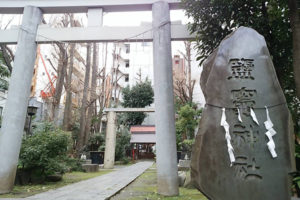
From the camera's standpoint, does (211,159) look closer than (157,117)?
Yes

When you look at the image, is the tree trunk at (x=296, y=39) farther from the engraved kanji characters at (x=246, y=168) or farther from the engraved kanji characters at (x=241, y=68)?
the engraved kanji characters at (x=246, y=168)

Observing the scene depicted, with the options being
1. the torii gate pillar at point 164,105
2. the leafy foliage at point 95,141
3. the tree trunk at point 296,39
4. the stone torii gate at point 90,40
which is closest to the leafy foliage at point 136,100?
the leafy foliage at point 95,141

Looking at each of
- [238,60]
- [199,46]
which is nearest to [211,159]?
[238,60]

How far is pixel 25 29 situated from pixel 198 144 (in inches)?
247

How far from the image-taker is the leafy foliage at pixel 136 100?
78.0 ft

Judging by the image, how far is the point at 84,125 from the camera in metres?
14.6

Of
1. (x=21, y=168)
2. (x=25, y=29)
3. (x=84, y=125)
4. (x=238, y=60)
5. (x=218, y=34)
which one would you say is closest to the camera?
(x=238, y=60)

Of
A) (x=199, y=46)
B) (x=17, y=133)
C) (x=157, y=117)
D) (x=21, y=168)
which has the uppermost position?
(x=199, y=46)

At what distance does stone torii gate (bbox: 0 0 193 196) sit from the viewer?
602 cm

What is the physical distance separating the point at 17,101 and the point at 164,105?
13.5 ft

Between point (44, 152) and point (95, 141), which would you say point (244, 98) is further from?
point (95, 141)

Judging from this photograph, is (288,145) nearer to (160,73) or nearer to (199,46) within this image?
(199,46)

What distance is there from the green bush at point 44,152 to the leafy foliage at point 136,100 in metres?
15.2

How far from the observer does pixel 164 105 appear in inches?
241
